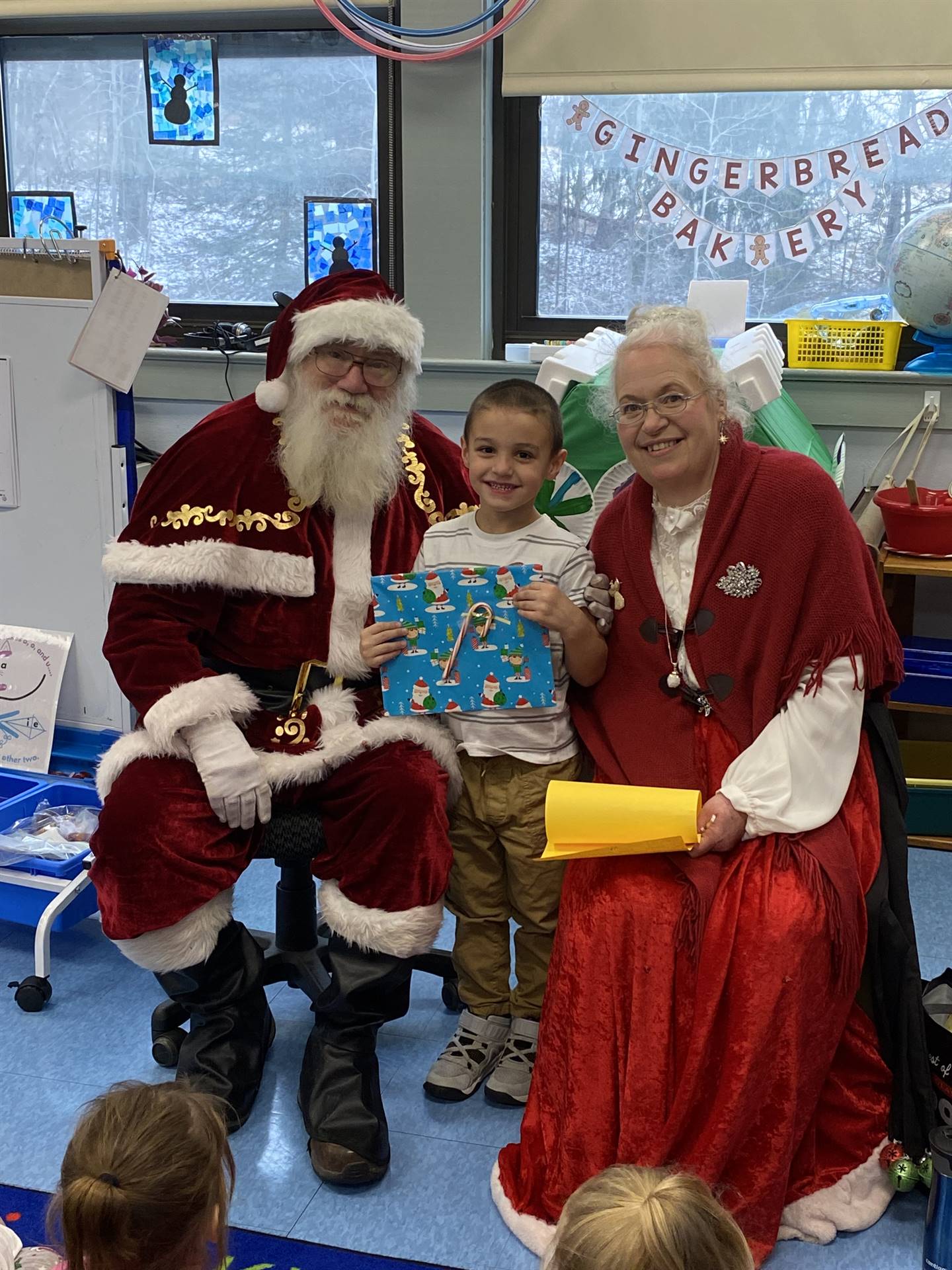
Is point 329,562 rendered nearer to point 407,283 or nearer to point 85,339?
point 85,339

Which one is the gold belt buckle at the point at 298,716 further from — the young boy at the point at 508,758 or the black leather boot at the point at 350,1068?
the black leather boot at the point at 350,1068

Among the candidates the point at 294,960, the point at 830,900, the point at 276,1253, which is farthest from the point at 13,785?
the point at 830,900

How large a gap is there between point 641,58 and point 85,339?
5.71 ft

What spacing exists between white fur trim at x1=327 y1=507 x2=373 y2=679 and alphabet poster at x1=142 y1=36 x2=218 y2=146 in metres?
2.24

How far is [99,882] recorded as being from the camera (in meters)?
2.10

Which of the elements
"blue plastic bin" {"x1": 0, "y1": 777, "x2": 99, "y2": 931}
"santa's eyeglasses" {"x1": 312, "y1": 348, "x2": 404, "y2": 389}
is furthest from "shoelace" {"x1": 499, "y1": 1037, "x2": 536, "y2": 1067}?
"santa's eyeglasses" {"x1": 312, "y1": 348, "x2": 404, "y2": 389}

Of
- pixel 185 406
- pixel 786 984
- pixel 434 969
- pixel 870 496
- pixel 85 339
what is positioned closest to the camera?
pixel 786 984

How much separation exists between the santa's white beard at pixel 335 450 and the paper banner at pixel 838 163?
75.9 inches

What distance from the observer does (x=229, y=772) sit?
6.85 ft

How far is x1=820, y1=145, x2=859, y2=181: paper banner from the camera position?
11.7 feet

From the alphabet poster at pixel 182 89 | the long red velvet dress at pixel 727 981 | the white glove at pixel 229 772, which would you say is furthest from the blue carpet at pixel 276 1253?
the alphabet poster at pixel 182 89

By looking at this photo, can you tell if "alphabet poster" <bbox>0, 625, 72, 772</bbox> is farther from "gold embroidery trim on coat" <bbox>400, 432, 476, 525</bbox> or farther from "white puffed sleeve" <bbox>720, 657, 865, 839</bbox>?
"white puffed sleeve" <bbox>720, 657, 865, 839</bbox>

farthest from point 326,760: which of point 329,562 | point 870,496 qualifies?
point 870,496

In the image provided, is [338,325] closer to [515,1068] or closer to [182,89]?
[515,1068]
